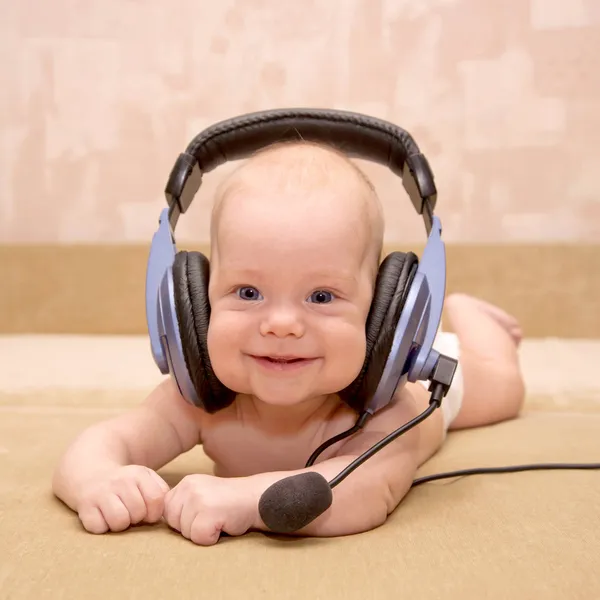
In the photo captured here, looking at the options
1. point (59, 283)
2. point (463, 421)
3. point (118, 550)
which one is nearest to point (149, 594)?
point (118, 550)

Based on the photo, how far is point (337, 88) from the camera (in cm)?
204

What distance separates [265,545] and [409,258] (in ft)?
0.99

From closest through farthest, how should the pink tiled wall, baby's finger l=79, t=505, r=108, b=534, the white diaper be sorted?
baby's finger l=79, t=505, r=108, b=534 → the white diaper → the pink tiled wall

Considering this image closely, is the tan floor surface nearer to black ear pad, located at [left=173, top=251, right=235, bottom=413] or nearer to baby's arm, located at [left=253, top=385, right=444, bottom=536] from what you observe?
baby's arm, located at [left=253, top=385, right=444, bottom=536]

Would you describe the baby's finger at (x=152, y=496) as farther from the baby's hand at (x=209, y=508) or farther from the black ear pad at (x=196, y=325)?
the black ear pad at (x=196, y=325)

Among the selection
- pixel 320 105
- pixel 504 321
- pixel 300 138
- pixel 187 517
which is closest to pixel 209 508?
pixel 187 517

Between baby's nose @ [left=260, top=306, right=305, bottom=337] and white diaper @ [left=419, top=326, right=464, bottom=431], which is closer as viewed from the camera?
baby's nose @ [left=260, top=306, right=305, bottom=337]

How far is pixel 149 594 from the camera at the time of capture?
535 millimetres

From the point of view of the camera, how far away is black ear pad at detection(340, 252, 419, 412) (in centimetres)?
72

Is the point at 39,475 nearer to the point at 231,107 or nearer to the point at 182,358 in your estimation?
the point at 182,358

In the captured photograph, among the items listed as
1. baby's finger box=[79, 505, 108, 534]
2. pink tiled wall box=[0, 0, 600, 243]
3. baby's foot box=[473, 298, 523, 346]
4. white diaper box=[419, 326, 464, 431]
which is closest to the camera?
baby's finger box=[79, 505, 108, 534]

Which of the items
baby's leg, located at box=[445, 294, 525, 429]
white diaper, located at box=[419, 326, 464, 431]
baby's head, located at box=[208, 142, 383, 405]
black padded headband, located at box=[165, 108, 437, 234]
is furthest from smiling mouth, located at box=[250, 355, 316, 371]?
baby's leg, located at box=[445, 294, 525, 429]

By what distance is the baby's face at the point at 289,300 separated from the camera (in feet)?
2.32

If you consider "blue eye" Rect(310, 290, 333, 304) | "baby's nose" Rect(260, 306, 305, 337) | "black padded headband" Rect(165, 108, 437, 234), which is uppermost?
"black padded headband" Rect(165, 108, 437, 234)
